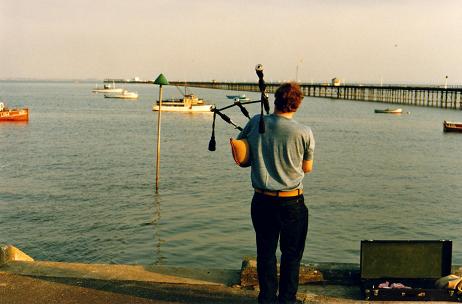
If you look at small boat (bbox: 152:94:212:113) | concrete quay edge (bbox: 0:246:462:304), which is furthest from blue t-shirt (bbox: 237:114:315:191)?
small boat (bbox: 152:94:212:113)

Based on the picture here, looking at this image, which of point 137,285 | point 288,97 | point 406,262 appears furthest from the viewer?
point 137,285

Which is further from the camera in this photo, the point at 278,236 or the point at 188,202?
the point at 188,202

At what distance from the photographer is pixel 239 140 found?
5.50 m

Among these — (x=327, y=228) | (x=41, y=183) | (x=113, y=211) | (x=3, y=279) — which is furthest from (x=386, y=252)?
(x=41, y=183)

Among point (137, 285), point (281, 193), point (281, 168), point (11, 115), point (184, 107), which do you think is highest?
point (184, 107)

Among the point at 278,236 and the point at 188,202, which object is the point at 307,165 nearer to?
the point at 278,236

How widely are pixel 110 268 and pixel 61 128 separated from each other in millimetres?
55455

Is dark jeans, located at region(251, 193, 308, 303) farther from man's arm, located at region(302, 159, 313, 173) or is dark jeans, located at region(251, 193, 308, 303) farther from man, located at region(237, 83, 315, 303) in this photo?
man's arm, located at region(302, 159, 313, 173)

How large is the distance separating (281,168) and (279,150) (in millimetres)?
169

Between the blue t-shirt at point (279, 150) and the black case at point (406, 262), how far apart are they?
1.25m

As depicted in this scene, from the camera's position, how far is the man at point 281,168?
5.38 meters

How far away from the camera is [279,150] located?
17.7ft

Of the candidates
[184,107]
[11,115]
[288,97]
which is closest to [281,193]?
[288,97]

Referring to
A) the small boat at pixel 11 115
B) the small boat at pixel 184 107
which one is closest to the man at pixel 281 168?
the small boat at pixel 11 115
